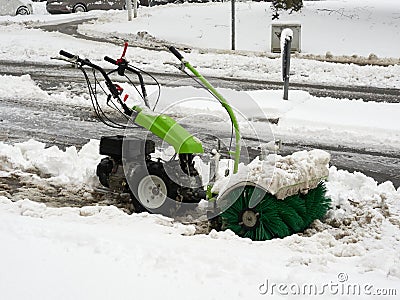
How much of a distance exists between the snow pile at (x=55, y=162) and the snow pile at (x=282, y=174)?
64.2 inches

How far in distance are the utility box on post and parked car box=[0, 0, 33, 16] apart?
1414 centimetres

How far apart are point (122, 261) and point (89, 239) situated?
0.42 m

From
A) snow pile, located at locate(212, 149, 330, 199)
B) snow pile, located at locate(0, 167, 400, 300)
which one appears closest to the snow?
snow pile, located at locate(0, 167, 400, 300)

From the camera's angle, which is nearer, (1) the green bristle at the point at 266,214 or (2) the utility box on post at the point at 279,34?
(1) the green bristle at the point at 266,214

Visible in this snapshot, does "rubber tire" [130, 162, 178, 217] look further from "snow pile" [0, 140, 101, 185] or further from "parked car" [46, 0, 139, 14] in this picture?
"parked car" [46, 0, 139, 14]

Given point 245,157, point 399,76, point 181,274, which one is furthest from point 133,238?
point 399,76

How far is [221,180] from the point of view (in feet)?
17.1

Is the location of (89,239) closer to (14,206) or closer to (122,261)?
(122,261)

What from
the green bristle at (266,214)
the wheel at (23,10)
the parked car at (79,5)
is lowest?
the green bristle at (266,214)

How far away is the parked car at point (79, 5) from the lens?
87.4 feet

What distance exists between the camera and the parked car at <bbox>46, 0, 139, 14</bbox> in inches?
1049

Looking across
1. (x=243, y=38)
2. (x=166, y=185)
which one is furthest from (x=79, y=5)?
(x=166, y=185)

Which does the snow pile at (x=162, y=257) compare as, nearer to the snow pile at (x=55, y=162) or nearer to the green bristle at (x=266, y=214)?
the green bristle at (x=266, y=214)

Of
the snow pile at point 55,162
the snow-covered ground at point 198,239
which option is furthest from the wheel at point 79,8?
the snow pile at point 55,162
